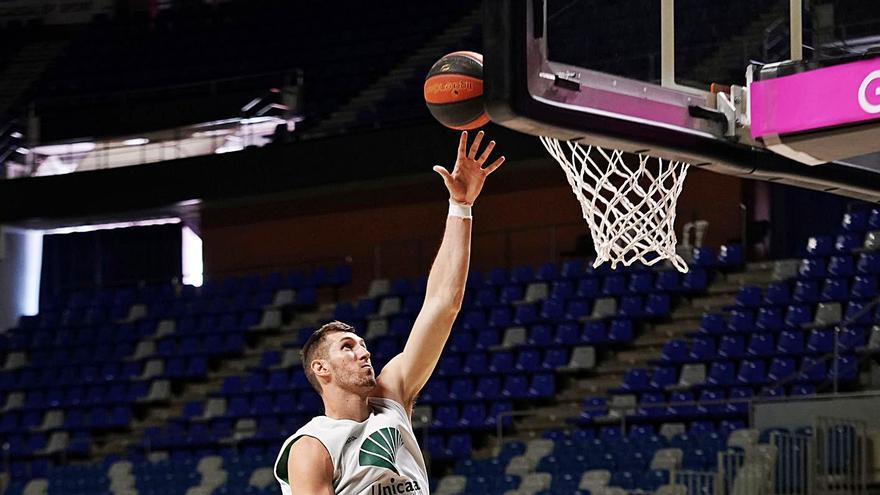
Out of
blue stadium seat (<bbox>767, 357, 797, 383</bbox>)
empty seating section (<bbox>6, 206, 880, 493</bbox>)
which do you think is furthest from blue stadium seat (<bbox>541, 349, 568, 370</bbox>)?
blue stadium seat (<bbox>767, 357, 797, 383</bbox>)

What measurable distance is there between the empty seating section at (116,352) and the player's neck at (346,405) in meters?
12.2

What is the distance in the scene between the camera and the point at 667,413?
12.4 metres

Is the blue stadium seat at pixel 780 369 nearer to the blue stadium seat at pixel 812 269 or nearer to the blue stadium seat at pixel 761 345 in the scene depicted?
the blue stadium seat at pixel 761 345

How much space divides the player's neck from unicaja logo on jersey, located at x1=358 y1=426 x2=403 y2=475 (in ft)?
0.25

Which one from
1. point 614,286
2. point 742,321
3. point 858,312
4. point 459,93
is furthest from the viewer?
point 614,286

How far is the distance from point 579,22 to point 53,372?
44.9 feet

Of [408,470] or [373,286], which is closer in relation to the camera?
[408,470]

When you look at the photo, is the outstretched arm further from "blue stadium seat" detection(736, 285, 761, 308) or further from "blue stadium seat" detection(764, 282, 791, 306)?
"blue stadium seat" detection(736, 285, 761, 308)

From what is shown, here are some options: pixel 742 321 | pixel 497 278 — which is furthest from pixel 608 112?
pixel 497 278

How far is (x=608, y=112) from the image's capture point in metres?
4.80

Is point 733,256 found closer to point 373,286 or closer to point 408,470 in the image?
point 373,286

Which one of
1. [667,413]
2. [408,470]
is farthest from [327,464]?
[667,413]

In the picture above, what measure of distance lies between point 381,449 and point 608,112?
53.7 inches

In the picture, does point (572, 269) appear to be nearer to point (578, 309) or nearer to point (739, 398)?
point (578, 309)
